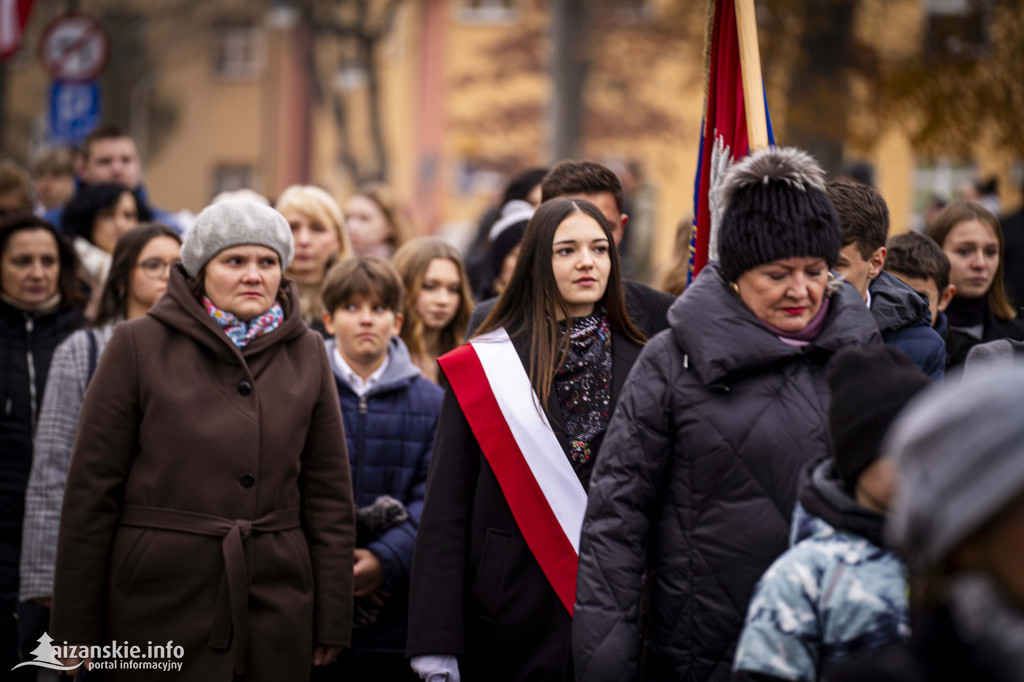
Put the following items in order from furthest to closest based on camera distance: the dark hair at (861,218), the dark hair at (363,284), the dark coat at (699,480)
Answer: the dark hair at (363,284) → the dark hair at (861,218) → the dark coat at (699,480)

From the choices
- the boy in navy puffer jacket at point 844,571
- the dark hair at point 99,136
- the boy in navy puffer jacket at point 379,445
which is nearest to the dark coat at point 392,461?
the boy in navy puffer jacket at point 379,445

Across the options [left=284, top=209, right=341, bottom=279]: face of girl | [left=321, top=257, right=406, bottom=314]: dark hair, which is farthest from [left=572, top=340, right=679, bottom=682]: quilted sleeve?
[left=284, top=209, right=341, bottom=279]: face of girl

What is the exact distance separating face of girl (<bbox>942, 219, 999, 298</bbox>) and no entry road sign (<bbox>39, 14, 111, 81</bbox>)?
31.7 feet

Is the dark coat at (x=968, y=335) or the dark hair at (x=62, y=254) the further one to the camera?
the dark hair at (x=62, y=254)

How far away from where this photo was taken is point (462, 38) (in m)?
40.7

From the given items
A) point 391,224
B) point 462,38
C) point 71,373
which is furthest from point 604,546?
point 462,38

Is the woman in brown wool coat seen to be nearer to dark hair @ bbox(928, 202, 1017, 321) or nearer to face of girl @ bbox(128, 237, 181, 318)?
face of girl @ bbox(128, 237, 181, 318)

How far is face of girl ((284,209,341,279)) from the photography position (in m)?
7.12

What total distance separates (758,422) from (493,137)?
3463cm

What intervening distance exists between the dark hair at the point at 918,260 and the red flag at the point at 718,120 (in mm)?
1103

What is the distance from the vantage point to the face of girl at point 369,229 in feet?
28.8

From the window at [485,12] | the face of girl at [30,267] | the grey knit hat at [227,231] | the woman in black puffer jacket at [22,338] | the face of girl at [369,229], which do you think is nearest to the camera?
the grey knit hat at [227,231]

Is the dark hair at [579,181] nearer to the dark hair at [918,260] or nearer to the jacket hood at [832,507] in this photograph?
the dark hair at [918,260]

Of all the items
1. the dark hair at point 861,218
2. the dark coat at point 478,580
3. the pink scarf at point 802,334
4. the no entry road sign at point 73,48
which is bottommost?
the dark coat at point 478,580
